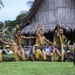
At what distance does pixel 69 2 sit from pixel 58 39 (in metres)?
10.4

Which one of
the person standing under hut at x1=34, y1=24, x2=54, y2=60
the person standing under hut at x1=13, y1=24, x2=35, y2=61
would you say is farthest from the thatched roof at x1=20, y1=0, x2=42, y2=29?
the person standing under hut at x1=13, y1=24, x2=35, y2=61

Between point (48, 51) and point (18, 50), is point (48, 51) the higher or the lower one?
the lower one

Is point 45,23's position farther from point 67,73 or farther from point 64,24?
point 67,73

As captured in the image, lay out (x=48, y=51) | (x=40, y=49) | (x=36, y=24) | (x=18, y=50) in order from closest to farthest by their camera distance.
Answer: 1. (x=18, y=50)
2. (x=40, y=49)
3. (x=48, y=51)
4. (x=36, y=24)

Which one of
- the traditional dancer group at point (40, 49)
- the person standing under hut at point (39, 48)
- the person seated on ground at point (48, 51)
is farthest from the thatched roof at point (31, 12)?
the person seated on ground at point (48, 51)

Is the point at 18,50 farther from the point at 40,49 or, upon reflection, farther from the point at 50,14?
the point at 50,14

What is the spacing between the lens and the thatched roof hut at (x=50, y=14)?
2580cm

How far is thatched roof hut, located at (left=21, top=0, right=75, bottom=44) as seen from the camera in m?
25.8

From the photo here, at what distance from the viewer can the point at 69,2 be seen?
85.0 ft

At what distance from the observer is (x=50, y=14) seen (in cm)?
2667

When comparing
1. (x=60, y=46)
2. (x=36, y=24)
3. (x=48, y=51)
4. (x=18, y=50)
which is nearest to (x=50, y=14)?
(x=36, y=24)

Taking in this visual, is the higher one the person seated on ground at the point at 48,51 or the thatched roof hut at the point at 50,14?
the thatched roof hut at the point at 50,14

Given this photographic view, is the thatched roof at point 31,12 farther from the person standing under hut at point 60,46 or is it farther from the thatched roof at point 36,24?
the person standing under hut at point 60,46

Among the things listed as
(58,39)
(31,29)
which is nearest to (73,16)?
(31,29)
